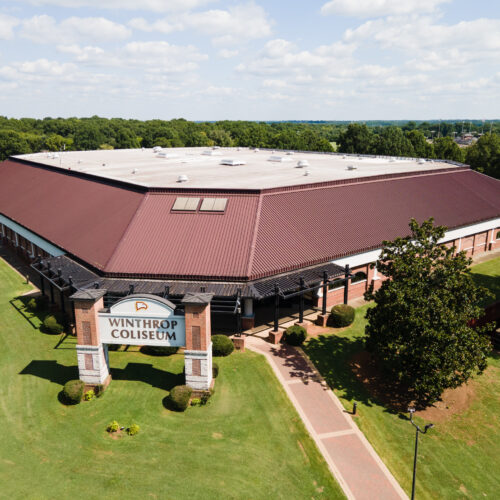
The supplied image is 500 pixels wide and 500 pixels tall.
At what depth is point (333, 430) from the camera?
25.2 meters

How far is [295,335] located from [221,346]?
5.84 meters

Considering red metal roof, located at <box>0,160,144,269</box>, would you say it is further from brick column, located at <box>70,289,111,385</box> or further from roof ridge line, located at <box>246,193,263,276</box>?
roof ridge line, located at <box>246,193,263,276</box>

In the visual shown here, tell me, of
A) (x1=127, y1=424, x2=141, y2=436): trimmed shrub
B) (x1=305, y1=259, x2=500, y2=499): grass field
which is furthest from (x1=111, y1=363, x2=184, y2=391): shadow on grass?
(x1=305, y1=259, x2=500, y2=499): grass field

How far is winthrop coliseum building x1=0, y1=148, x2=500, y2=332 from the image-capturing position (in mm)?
35688

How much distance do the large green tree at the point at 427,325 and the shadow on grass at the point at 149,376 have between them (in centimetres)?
1343

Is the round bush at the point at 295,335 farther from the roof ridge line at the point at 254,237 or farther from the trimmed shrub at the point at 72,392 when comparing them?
the trimmed shrub at the point at 72,392

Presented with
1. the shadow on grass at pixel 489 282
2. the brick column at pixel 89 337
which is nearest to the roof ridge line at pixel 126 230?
the brick column at pixel 89 337

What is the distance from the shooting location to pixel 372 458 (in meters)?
23.1

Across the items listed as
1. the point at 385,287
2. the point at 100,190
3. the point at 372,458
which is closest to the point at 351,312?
the point at 385,287

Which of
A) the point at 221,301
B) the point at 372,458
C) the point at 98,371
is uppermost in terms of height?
the point at 221,301

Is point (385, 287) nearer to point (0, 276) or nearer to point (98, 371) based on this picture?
point (98, 371)

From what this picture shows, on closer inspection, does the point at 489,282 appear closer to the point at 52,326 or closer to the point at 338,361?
the point at 338,361

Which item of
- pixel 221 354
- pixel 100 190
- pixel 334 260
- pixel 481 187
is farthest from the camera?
pixel 481 187

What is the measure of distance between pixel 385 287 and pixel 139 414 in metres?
17.2
